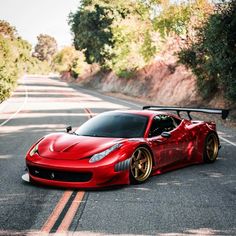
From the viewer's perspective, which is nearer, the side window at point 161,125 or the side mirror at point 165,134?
the side mirror at point 165,134

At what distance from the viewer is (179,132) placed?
362 inches

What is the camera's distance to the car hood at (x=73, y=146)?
7.38m

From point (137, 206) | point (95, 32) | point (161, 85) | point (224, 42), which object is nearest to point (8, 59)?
point (95, 32)

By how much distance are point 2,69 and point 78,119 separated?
16187mm

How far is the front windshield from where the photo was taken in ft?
27.3

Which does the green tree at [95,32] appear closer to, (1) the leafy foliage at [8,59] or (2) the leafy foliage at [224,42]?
(1) the leafy foliage at [8,59]

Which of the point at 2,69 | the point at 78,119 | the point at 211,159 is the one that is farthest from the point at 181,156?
the point at 2,69

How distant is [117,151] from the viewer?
24.6 ft

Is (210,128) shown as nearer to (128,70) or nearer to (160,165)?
(160,165)

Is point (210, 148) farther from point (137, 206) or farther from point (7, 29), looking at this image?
point (7, 29)

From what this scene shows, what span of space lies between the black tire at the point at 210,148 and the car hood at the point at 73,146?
278cm

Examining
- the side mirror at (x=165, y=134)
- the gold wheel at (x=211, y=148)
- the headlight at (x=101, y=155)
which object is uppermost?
the side mirror at (x=165, y=134)

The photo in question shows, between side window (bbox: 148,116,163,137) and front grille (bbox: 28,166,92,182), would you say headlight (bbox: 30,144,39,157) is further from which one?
side window (bbox: 148,116,163,137)

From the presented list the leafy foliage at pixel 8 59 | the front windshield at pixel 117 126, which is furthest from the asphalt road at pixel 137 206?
the leafy foliage at pixel 8 59
